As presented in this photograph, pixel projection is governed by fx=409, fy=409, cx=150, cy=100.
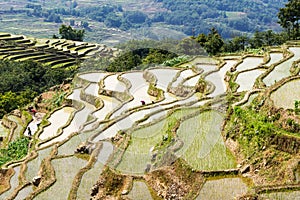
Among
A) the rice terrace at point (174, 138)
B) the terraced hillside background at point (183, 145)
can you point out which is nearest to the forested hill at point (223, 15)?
the rice terrace at point (174, 138)

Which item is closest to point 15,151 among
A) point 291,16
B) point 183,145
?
point 183,145

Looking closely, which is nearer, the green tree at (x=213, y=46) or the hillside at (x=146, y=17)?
the green tree at (x=213, y=46)

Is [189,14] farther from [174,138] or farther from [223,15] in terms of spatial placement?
[174,138]

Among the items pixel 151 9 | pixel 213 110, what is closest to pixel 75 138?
pixel 213 110

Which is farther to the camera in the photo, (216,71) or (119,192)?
(216,71)

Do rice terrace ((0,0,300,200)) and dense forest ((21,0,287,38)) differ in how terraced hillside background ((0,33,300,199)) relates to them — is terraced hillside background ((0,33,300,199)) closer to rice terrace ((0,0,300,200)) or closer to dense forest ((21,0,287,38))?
rice terrace ((0,0,300,200))

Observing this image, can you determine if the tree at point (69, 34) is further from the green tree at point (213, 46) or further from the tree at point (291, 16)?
the tree at point (291, 16)

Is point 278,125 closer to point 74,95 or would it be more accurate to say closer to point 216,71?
point 216,71
